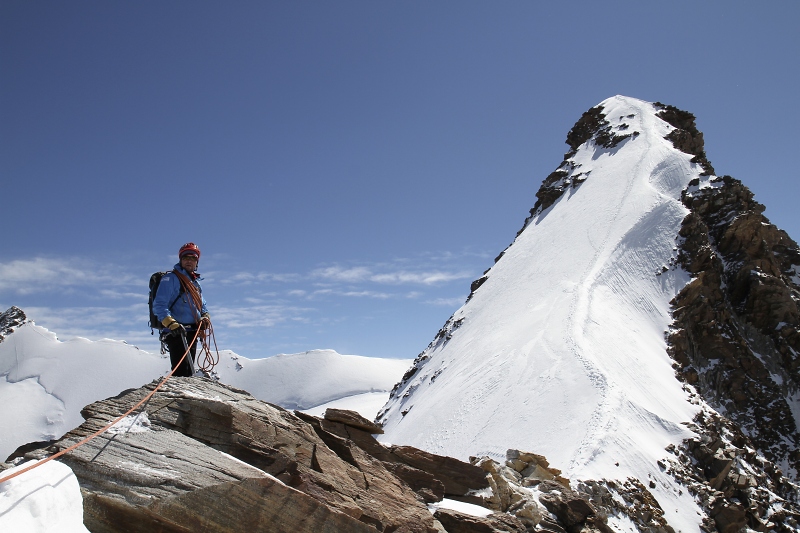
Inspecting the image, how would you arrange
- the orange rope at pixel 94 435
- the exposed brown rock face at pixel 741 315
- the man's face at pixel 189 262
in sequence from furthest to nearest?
the exposed brown rock face at pixel 741 315 → the man's face at pixel 189 262 → the orange rope at pixel 94 435

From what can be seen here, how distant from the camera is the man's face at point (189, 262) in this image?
28.2ft

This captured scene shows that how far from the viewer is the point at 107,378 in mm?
108562

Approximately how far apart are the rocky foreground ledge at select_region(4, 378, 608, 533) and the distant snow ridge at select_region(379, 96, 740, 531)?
9.47m

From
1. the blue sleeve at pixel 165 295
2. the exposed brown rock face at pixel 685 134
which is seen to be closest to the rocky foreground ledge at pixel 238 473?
the blue sleeve at pixel 165 295

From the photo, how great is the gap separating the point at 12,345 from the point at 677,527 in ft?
514

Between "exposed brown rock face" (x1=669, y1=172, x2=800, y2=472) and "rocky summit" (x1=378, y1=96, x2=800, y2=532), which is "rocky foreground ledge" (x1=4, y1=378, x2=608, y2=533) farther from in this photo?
"exposed brown rock face" (x1=669, y1=172, x2=800, y2=472)

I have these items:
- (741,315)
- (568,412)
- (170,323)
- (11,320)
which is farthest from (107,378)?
(170,323)

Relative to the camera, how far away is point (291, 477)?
7.02m

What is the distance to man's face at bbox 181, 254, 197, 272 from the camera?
8586 millimetres

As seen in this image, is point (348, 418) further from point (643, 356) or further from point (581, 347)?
point (643, 356)

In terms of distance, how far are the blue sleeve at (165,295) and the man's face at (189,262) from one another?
0.96 feet

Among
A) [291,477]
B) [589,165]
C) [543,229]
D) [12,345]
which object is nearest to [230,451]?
[291,477]

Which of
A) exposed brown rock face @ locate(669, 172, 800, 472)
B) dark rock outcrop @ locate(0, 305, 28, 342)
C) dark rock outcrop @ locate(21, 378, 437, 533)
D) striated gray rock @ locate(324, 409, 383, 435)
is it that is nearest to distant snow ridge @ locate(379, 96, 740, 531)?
exposed brown rock face @ locate(669, 172, 800, 472)

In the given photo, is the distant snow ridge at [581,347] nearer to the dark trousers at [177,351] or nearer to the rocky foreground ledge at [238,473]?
the rocky foreground ledge at [238,473]
